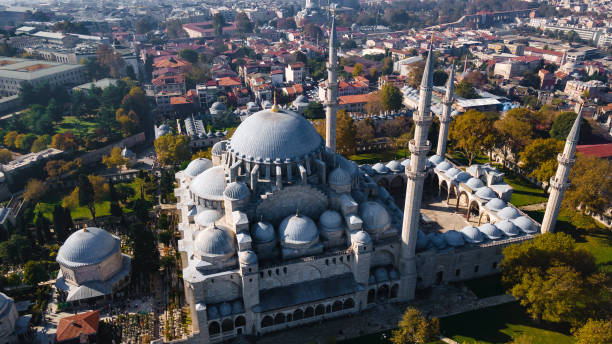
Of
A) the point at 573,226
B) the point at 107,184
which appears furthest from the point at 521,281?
the point at 107,184

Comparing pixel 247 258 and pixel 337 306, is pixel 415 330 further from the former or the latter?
pixel 247 258

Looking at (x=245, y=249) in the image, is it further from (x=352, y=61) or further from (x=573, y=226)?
(x=352, y=61)

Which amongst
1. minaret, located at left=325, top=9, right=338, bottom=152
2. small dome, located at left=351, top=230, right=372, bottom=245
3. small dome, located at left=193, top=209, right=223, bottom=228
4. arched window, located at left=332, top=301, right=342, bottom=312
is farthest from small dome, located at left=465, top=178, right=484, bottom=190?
small dome, located at left=193, top=209, right=223, bottom=228

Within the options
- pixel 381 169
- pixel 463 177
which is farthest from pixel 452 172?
pixel 381 169

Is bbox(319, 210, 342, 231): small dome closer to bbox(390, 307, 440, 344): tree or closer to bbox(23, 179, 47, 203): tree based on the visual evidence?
bbox(390, 307, 440, 344): tree

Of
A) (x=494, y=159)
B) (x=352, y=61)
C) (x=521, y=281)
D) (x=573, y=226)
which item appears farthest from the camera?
(x=352, y=61)

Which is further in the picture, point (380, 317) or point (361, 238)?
point (380, 317)

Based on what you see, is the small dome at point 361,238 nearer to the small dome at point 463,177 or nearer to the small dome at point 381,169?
the small dome at point 381,169

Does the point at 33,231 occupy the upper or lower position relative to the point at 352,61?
lower
